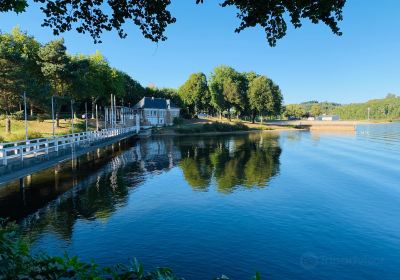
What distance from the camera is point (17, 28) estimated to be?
72375mm

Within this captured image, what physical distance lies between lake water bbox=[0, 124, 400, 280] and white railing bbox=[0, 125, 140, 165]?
255 centimetres

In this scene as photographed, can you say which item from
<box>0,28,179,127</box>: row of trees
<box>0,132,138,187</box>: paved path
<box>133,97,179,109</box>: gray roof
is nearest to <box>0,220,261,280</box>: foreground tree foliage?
<box>0,132,138,187</box>: paved path

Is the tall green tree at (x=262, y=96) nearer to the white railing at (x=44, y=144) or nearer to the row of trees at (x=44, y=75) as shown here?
the row of trees at (x=44, y=75)

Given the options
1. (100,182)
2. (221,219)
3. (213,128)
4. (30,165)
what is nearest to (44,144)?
(100,182)

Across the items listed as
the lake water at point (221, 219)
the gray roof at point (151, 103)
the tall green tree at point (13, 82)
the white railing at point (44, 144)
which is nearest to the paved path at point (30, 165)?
the white railing at point (44, 144)

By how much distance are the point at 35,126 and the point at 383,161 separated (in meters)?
57.7

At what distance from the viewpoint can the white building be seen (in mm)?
111625

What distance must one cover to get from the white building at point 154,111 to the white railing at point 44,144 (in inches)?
1942

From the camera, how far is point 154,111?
114688 millimetres

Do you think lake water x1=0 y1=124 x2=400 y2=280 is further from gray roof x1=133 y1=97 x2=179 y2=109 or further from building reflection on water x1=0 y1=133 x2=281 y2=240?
gray roof x1=133 y1=97 x2=179 y2=109

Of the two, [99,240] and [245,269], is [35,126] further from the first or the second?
[245,269]

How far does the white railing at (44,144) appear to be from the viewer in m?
22.0

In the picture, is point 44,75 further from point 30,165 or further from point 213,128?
point 213,128

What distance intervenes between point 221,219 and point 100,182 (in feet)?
45.3
